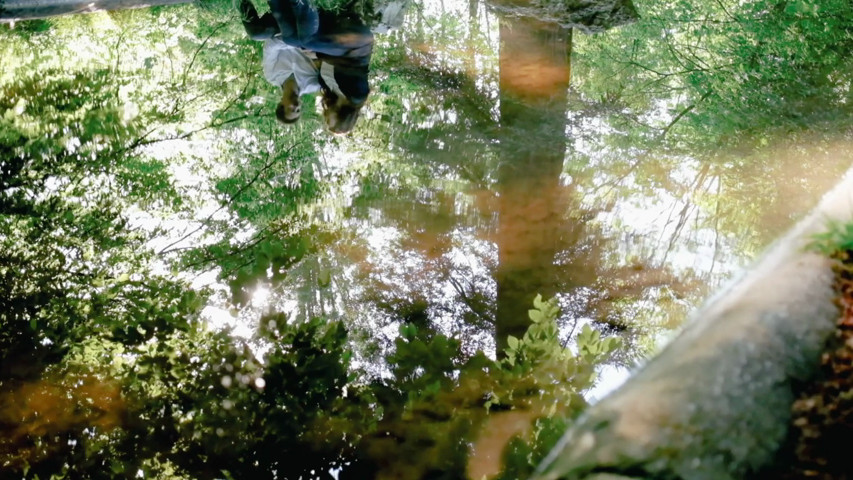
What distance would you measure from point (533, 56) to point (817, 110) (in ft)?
9.06

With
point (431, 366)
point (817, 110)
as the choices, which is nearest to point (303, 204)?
point (431, 366)

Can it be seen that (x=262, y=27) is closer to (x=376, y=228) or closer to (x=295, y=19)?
(x=295, y=19)

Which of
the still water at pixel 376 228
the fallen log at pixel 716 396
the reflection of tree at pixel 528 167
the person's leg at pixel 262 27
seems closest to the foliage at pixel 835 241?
the fallen log at pixel 716 396

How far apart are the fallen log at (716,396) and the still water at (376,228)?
0.47 m

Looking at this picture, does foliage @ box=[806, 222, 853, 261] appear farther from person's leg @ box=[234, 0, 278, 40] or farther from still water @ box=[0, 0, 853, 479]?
person's leg @ box=[234, 0, 278, 40]

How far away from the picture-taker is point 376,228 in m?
3.65

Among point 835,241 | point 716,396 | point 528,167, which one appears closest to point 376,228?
point 528,167

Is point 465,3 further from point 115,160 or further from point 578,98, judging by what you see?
point 115,160

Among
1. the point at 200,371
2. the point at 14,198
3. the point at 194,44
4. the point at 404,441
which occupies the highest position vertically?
the point at 194,44

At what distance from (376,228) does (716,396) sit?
9.86 feet

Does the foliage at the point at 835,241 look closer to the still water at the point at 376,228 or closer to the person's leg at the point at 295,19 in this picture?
the still water at the point at 376,228

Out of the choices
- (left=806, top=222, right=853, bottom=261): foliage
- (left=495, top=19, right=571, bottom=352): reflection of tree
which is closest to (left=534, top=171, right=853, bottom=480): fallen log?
(left=806, top=222, right=853, bottom=261): foliage

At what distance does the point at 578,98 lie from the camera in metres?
5.39

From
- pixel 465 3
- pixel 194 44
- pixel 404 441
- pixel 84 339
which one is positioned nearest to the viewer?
pixel 404 441
